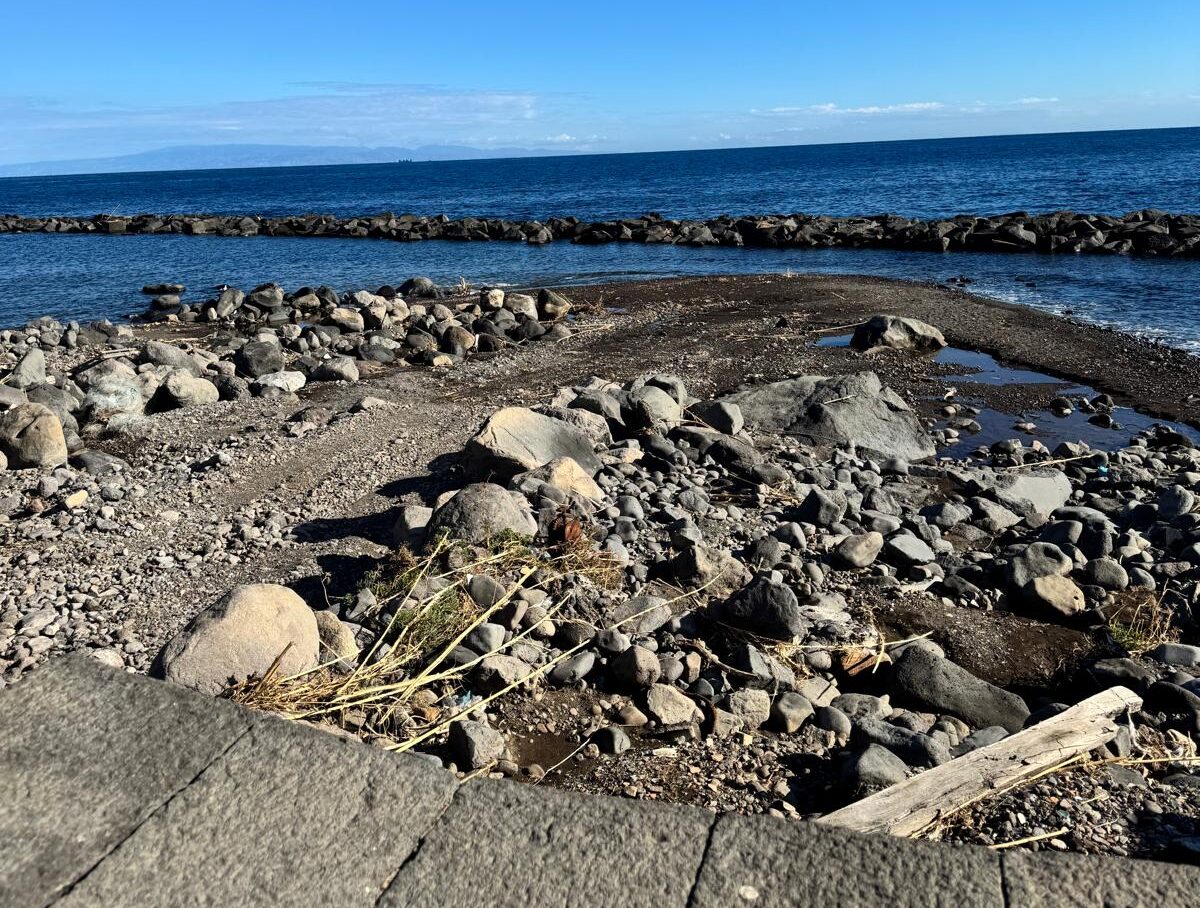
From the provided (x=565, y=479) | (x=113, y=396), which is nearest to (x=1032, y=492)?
(x=565, y=479)

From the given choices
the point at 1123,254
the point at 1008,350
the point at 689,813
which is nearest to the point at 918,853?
the point at 689,813

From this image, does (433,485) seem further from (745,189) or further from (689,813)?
(745,189)

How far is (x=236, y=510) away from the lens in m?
7.69

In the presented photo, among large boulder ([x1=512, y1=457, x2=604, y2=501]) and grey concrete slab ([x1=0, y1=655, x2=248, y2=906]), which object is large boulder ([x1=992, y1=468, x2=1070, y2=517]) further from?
grey concrete slab ([x1=0, y1=655, x2=248, y2=906])

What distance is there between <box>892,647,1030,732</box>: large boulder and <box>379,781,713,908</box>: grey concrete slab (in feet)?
9.60

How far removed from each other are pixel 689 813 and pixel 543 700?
2537 millimetres

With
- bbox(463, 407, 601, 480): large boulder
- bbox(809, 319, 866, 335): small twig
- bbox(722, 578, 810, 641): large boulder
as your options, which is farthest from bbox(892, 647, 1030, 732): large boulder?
bbox(809, 319, 866, 335): small twig

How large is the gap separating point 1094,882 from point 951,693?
2.87 metres

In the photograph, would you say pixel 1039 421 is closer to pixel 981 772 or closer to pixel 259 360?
pixel 981 772

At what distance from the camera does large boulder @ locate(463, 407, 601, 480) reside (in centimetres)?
777

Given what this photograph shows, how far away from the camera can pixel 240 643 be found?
4605mm

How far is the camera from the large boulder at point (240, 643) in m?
4.51

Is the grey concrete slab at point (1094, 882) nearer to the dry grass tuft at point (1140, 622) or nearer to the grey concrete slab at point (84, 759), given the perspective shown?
the grey concrete slab at point (84, 759)

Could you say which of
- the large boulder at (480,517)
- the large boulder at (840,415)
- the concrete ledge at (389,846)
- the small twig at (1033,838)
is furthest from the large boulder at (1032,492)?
the concrete ledge at (389,846)
